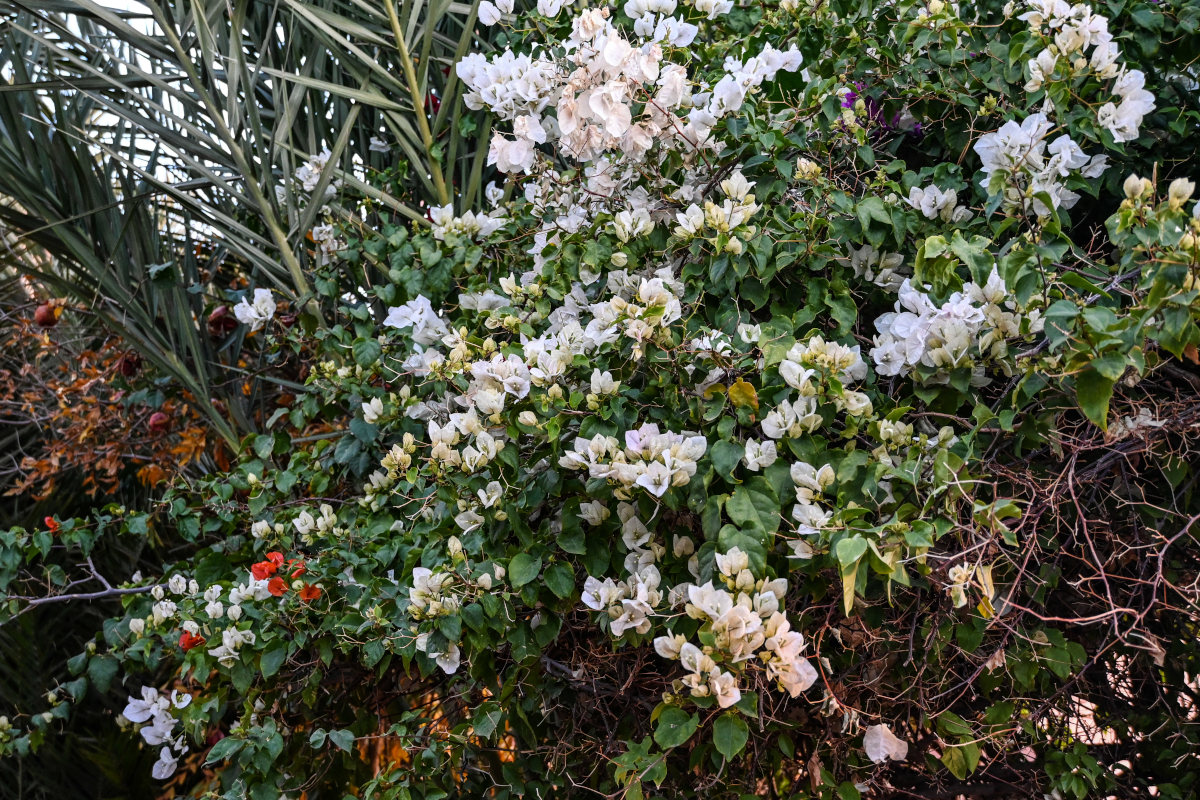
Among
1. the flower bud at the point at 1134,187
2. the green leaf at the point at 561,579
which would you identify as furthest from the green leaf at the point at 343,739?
the flower bud at the point at 1134,187

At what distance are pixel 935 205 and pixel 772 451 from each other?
56 cm

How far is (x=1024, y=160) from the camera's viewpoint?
1.24m

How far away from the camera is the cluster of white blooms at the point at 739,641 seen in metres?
1.00

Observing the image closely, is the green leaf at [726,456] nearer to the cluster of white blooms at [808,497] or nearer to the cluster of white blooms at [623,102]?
the cluster of white blooms at [808,497]

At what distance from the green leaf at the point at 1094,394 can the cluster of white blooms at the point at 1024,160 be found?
1.21 feet

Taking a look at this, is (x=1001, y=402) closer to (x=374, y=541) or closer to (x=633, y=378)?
(x=633, y=378)

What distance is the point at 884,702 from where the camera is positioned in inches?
55.6

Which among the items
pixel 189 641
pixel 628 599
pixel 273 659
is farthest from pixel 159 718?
pixel 628 599

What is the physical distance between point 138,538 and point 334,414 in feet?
4.61

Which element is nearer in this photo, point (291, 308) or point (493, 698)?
point (493, 698)

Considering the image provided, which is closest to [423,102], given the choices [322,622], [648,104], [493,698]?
[648,104]

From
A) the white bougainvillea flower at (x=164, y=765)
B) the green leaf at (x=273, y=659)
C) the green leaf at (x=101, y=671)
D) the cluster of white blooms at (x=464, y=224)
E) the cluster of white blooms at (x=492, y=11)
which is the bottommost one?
the white bougainvillea flower at (x=164, y=765)

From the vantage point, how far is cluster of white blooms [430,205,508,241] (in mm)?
1879

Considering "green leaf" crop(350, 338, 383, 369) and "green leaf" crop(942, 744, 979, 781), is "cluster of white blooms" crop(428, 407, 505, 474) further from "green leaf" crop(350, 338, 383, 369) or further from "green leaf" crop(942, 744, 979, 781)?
"green leaf" crop(942, 744, 979, 781)
